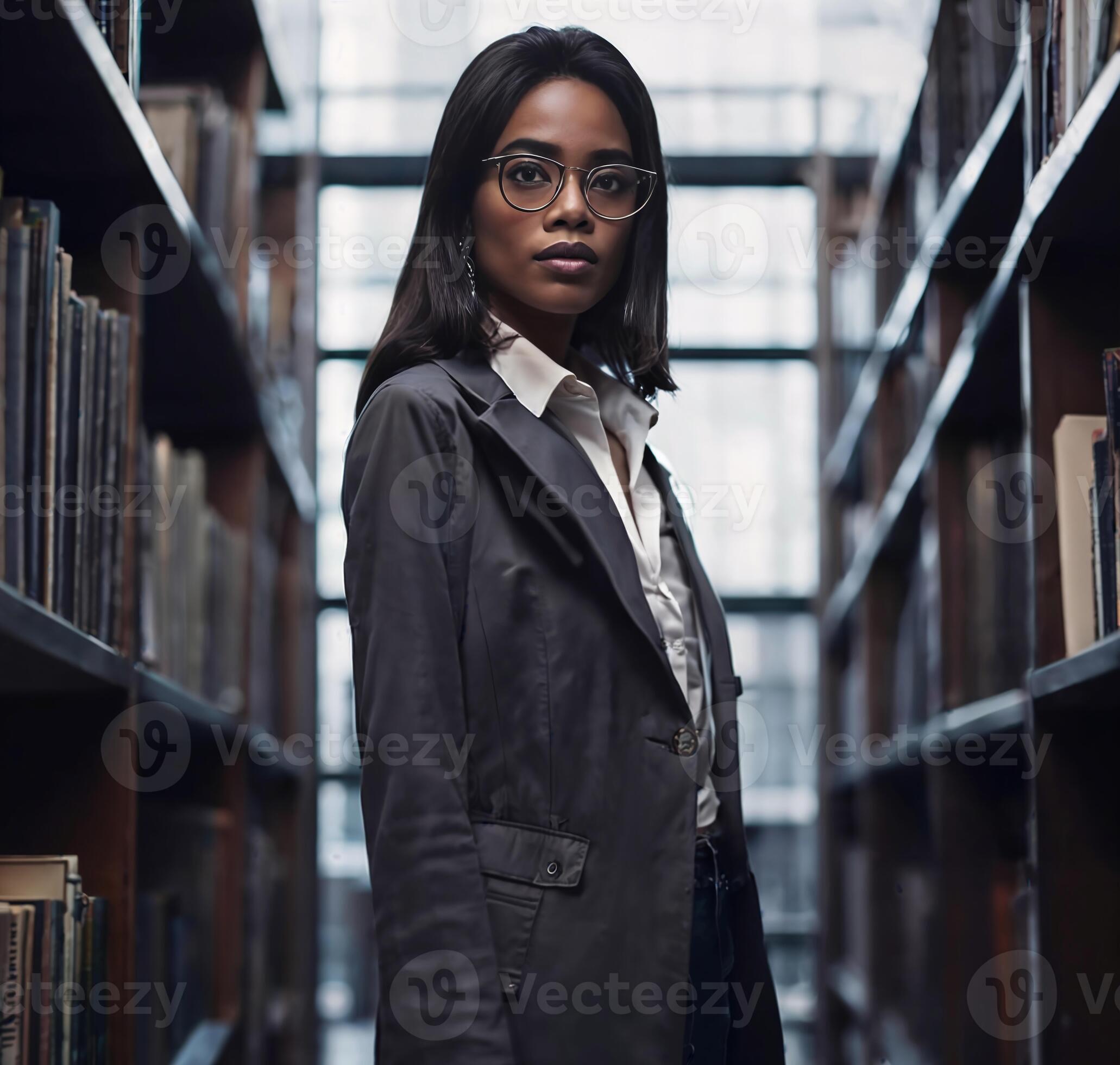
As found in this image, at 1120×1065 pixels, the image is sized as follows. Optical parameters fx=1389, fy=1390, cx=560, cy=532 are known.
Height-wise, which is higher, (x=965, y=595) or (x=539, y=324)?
(x=539, y=324)

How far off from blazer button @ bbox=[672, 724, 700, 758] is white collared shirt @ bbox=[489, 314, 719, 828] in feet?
0.14

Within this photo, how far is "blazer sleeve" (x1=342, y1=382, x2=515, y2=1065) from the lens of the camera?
3.26ft

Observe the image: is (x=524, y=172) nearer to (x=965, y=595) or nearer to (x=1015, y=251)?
(x=1015, y=251)

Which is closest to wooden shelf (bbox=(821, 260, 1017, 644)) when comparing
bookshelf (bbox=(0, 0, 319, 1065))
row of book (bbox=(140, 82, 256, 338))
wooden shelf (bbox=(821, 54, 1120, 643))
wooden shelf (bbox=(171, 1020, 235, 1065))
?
wooden shelf (bbox=(821, 54, 1120, 643))

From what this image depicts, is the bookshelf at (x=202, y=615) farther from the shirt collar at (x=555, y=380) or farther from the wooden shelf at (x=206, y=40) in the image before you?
the shirt collar at (x=555, y=380)

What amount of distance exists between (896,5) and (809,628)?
166cm

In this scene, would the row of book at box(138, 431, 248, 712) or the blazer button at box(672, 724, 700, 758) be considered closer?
the blazer button at box(672, 724, 700, 758)

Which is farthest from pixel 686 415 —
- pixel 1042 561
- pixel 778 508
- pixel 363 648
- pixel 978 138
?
pixel 363 648

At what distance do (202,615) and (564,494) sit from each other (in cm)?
123

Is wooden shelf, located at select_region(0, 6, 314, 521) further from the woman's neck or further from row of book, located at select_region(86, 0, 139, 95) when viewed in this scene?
the woman's neck

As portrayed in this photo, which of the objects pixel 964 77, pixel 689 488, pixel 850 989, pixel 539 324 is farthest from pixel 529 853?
pixel 850 989

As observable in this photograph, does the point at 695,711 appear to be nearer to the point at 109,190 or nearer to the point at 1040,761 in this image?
the point at 1040,761

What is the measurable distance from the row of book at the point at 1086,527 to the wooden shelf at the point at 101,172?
3.15 feet

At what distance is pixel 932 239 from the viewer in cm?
208
